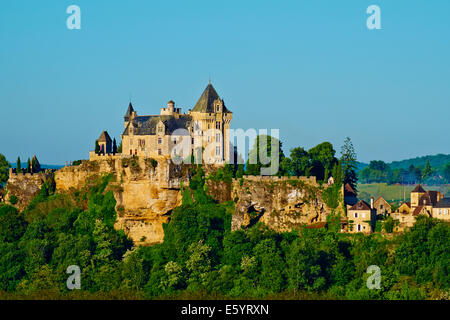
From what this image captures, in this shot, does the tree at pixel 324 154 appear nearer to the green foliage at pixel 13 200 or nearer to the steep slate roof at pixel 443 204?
the steep slate roof at pixel 443 204

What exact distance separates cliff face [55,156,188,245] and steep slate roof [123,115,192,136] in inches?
138

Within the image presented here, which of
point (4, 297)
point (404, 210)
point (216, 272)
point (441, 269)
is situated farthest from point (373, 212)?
point (4, 297)

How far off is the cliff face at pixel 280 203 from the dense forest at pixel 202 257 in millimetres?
1184

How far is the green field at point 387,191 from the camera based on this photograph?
15099 centimetres

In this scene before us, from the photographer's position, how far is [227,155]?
322 ft

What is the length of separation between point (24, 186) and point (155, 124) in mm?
18312

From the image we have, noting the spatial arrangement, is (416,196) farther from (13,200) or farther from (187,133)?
(13,200)

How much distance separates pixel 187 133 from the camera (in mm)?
97625

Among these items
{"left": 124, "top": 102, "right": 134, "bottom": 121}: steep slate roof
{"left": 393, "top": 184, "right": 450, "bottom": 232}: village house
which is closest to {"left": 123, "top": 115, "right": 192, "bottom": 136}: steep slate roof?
{"left": 124, "top": 102, "right": 134, "bottom": 121}: steep slate roof

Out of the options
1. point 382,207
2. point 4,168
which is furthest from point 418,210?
point 4,168
